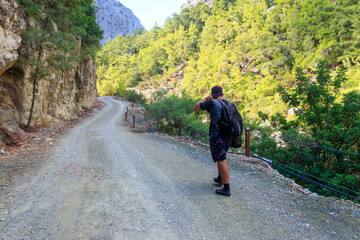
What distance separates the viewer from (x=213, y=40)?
2063 inches

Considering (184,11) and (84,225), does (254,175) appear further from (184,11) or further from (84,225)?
(184,11)

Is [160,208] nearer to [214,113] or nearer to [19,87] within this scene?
[214,113]

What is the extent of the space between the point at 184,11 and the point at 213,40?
38598mm

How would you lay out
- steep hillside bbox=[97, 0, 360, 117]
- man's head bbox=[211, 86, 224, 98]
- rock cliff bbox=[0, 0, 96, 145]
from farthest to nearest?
steep hillside bbox=[97, 0, 360, 117] < rock cliff bbox=[0, 0, 96, 145] < man's head bbox=[211, 86, 224, 98]

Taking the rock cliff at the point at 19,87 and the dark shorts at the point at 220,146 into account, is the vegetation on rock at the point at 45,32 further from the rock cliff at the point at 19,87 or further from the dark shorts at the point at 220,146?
the dark shorts at the point at 220,146

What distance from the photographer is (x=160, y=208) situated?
9.62ft

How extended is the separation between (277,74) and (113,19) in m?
132

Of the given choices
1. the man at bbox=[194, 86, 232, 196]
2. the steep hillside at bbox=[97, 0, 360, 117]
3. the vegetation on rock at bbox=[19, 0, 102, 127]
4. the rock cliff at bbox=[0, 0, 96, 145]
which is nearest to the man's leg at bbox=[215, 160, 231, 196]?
the man at bbox=[194, 86, 232, 196]

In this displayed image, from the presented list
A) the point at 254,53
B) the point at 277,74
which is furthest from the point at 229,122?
the point at 254,53

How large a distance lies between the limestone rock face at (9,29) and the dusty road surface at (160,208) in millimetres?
5364

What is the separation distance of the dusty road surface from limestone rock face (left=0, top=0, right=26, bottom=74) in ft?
17.6

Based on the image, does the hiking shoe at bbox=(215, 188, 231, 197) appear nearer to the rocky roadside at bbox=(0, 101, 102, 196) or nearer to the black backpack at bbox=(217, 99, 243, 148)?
the black backpack at bbox=(217, 99, 243, 148)

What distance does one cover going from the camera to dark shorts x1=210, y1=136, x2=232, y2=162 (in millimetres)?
3196

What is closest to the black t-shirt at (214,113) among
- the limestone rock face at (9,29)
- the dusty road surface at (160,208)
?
the dusty road surface at (160,208)
